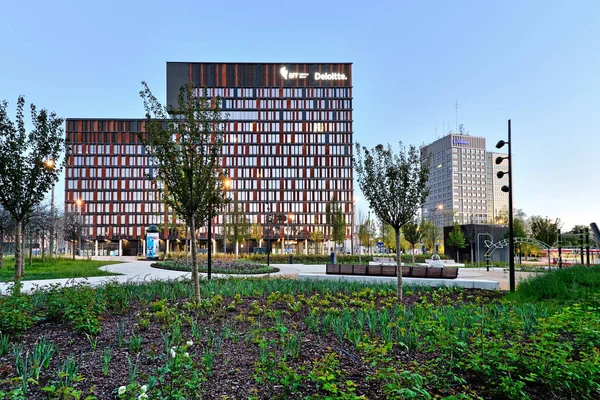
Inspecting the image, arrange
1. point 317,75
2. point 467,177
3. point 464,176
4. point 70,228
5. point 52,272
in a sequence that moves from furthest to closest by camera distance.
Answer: point 467,177
point 464,176
point 317,75
point 70,228
point 52,272

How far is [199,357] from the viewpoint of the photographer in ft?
17.7

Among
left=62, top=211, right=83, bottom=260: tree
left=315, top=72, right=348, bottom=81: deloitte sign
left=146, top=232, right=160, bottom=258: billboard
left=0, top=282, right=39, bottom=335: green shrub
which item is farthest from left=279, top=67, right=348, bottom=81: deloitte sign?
left=0, top=282, right=39, bottom=335: green shrub

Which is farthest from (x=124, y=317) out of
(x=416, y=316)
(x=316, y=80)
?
(x=316, y=80)

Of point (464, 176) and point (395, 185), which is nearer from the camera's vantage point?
point (395, 185)

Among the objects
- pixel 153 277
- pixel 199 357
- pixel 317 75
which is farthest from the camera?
pixel 317 75

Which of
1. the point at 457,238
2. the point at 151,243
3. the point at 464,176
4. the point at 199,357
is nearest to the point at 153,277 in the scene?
the point at 199,357

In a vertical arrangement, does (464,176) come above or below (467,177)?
above

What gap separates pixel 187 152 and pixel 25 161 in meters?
6.91

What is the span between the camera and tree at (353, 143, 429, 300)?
38.2ft

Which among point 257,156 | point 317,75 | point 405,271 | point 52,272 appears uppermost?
point 317,75

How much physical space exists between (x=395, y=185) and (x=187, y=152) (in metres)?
6.10

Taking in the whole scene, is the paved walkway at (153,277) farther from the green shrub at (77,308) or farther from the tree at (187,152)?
the tree at (187,152)

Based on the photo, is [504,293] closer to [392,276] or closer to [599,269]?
[599,269]

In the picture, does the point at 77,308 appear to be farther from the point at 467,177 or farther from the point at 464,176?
the point at 467,177
